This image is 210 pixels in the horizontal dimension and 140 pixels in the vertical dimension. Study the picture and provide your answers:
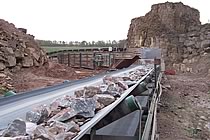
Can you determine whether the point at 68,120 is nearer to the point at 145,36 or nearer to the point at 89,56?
the point at 89,56

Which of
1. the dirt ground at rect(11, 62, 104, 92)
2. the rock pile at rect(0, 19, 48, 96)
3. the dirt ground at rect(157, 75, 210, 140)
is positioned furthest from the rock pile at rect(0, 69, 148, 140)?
the rock pile at rect(0, 19, 48, 96)

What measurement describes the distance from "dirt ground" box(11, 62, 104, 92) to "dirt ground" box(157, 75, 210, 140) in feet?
12.8

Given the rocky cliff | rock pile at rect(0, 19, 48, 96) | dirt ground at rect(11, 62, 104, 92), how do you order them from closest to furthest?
dirt ground at rect(11, 62, 104, 92) → rock pile at rect(0, 19, 48, 96) → the rocky cliff

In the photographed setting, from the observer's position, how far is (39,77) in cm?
1251

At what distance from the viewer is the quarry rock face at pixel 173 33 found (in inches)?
1194

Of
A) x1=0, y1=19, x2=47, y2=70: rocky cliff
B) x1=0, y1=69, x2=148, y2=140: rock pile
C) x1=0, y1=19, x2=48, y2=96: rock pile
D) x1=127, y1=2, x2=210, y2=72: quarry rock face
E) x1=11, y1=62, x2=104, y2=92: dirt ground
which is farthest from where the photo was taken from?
x1=127, y1=2, x2=210, y2=72: quarry rock face

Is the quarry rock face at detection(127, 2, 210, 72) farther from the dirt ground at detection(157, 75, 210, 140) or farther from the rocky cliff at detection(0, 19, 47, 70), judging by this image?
the rocky cliff at detection(0, 19, 47, 70)

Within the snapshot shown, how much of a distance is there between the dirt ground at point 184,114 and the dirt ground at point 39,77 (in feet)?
12.8

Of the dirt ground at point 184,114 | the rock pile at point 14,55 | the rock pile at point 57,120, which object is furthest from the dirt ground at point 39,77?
the rock pile at point 57,120

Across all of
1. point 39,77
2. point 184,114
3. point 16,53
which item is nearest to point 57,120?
point 184,114

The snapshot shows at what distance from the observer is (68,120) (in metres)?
2.19

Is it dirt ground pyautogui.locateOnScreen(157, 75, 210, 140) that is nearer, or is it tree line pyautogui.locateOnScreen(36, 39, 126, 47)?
dirt ground pyautogui.locateOnScreen(157, 75, 210, 140)

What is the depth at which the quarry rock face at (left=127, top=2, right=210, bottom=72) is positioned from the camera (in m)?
30.3

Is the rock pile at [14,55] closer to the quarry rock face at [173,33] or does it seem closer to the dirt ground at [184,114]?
the dirt ground at [184,114]
